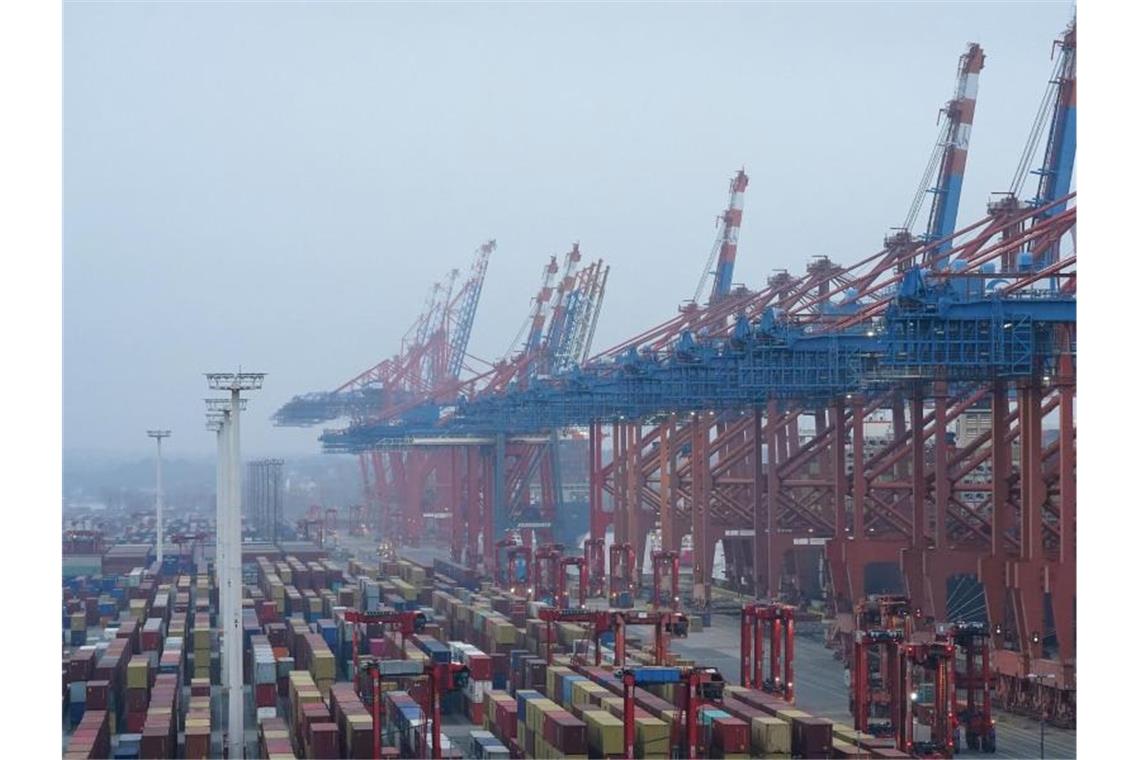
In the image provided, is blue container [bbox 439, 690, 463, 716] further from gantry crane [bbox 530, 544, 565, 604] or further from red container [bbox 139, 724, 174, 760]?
gantry crane [bbox 530, 544, 565, 604]

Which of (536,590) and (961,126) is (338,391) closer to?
(536,590)

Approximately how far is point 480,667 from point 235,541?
5.58 meters

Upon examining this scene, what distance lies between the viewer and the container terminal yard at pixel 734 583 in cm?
2533

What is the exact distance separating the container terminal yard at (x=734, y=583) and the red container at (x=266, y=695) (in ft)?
0.17

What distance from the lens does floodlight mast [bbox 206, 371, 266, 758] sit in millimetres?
25266

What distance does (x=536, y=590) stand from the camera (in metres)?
52.8

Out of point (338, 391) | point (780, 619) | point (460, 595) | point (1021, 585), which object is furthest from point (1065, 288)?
point (338, 391)

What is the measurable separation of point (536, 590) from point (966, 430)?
13.3m

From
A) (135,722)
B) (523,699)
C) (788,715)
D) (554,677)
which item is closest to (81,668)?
(135,722)

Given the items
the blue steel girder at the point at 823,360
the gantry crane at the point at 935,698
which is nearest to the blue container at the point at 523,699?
the gantry crane at the point at 935,698

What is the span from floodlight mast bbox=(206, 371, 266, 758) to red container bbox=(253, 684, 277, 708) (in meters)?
1.35

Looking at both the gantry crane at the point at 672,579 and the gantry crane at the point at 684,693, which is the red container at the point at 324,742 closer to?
the gantry crane at the point at 684,693

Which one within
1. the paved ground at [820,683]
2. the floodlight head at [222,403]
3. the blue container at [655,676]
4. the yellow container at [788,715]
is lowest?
the paved ground at [820,683]

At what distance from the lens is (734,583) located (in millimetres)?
56844
